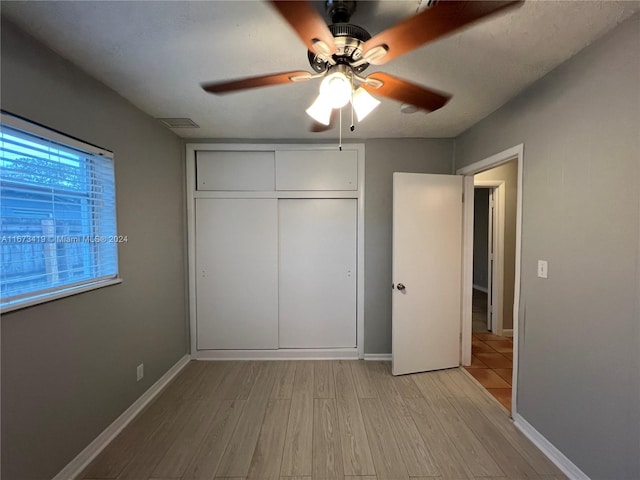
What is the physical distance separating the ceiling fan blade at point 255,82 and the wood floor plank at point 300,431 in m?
2.10

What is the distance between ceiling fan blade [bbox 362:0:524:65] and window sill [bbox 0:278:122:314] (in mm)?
1891

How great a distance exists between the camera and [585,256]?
1443mm

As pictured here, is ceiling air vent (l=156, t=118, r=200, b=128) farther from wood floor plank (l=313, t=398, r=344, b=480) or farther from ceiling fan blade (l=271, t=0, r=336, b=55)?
wood floor plank (l=313, t=398, r=344, b=480)

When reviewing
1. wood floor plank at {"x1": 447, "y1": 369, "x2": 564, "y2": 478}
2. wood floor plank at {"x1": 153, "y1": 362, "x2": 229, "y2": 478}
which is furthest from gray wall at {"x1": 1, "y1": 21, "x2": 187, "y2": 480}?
wood floor plank at {"x1": 447, "y1": 369, "x2": 564, "y2": 478}

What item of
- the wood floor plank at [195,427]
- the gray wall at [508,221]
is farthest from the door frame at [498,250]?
the wood floor plank at [195,427]

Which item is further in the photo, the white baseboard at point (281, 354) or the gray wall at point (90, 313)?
the white baseboard at point (281, 354)

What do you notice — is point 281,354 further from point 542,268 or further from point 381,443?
point 542,268

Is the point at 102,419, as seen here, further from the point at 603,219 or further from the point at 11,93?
the point at 603,219

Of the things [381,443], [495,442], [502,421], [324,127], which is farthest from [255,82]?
[502,421]

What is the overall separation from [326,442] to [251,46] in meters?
2.41

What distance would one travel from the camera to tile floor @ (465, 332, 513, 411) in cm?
238

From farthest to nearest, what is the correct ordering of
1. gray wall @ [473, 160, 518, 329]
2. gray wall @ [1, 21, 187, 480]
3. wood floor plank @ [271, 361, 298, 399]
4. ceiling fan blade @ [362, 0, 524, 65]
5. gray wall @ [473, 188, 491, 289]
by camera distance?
1. gray wall @ [473, 188, 491, 289]
2. gray wall @ [473, 160, 518, 329]
3. wood floor plank @ [271, 361, 298, 399]
4. gray wall @ [1, 21, 187, 480]
5. ceiling fan blade @ [362, 0, 524, 65]

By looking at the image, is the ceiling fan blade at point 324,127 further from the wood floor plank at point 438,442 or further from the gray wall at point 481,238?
the gray wall at point 481,238

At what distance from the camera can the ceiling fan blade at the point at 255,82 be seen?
1195mm
